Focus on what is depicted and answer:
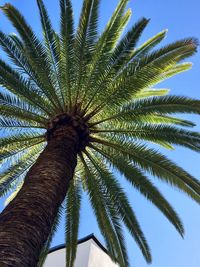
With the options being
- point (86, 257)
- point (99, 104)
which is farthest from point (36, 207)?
point (86, 257)

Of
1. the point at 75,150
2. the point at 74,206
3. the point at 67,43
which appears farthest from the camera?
the point at 74,206

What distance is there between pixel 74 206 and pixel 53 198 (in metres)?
4.85

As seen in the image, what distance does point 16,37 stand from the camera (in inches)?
502

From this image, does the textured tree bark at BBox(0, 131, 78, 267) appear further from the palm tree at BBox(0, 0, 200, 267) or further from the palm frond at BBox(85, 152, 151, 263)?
the palm frond at BBox(85, 152, 151, 263)

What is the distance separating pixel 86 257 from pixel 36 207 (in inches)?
434

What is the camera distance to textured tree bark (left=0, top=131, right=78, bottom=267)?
6.75 metres

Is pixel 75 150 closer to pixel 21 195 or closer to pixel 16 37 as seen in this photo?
pixel 21 195

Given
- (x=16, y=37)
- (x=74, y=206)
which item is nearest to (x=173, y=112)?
(x=74, y=206)

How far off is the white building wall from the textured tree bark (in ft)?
29.3

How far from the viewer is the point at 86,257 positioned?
1833 cm

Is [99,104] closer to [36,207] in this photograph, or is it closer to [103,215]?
[103,215]

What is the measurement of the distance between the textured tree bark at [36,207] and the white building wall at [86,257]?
893 centimetres

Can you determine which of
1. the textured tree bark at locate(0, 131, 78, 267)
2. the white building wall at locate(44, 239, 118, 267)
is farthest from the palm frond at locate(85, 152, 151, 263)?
the white building wall at locate(44, 239, 118, 267)

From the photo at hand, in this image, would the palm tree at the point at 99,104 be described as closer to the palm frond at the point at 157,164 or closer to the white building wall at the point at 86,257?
the palm frond at the point at 157,164
